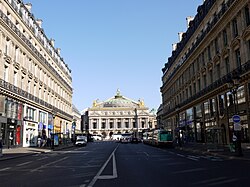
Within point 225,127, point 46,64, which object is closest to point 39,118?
point 46,64

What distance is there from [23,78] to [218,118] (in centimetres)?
2722

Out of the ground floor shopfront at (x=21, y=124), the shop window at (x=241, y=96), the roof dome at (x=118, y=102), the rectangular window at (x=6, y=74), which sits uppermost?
the roof dome at (x=118, y=102)

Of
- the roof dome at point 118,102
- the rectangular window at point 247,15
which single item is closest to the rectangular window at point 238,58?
the rectangular window at point 247,15

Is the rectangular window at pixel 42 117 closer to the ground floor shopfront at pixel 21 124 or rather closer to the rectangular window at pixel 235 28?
the ground floor shopfront at pixel 21 124

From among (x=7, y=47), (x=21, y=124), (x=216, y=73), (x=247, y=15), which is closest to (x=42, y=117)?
(x=21, y=124)

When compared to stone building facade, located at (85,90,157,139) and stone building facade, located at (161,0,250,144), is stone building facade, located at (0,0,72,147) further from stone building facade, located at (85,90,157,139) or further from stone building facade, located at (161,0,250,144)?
stone building facade, located at (85,90,157,139)

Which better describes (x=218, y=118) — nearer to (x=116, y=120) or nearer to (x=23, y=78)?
(x=23, y=78)

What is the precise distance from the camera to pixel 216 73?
36750mm

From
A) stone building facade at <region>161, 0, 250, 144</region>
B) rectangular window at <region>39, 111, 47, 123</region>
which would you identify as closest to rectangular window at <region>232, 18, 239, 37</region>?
stone building facade at <region>161, 0, 250, 144</region>

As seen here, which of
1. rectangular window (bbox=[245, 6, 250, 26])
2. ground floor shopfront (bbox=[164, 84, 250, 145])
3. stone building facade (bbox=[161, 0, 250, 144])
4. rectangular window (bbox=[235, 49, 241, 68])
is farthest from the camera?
rectangular window (bbox=[235, 49, 241, 68])

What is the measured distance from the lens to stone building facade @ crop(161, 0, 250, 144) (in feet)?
93.9

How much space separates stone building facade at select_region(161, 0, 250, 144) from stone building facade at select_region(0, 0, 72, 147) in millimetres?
21924

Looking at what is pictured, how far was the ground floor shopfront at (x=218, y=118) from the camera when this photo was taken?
94.5 feet

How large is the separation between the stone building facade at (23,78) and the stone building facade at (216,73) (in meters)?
21.9
